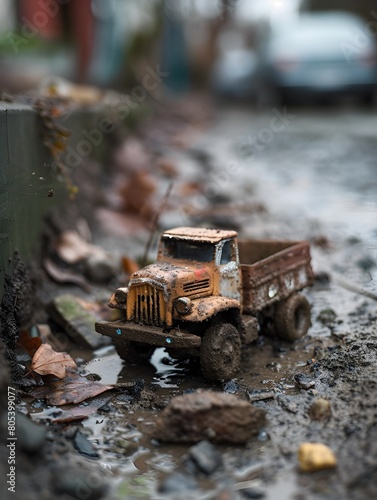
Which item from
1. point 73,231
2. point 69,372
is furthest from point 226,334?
point 73,231

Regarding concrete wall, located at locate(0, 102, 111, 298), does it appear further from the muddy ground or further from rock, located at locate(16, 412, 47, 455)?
rock, located at locate(16, 412, 47, 455)

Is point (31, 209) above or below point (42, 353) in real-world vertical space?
above

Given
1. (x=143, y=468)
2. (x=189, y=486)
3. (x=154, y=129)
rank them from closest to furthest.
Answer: (x=189, y=486) → (x=143, y=468) → (x=154, y=129)

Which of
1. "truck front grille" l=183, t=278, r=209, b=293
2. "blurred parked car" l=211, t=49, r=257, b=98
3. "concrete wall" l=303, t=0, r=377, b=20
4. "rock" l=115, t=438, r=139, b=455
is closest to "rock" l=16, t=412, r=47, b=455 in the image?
"rock" l=115, t=438, r=139, b=455

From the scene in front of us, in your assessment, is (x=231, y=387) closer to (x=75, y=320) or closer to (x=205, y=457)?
(x=205, y=457)

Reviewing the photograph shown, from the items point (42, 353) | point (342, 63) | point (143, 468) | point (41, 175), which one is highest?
point (342, 63)

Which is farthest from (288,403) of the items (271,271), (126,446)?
(271,271)

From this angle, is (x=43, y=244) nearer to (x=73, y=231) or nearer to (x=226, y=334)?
(x=73, y=231)
